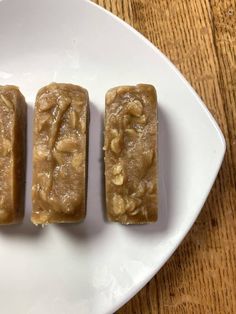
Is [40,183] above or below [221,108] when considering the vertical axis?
below

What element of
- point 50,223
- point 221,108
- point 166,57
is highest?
point 166,57

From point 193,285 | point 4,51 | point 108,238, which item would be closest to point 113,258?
point 108,238

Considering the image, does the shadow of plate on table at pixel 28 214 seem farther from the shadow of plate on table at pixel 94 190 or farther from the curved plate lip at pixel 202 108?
the curved plate lip at pixel 202 108

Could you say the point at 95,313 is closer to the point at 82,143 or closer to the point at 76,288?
the point at 76,288

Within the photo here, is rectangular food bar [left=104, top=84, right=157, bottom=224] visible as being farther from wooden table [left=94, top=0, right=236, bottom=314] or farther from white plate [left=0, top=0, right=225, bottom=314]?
wooden table [left=94, top=0, right=236, bottom=314]

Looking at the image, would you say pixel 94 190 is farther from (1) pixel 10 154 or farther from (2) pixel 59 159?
(1) pixel 10 154

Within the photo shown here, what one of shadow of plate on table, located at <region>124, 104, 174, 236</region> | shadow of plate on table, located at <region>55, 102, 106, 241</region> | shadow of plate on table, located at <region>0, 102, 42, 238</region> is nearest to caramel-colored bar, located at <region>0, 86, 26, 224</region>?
shadow of plate on table, located at <region>0, 102, 42, 238</region>
